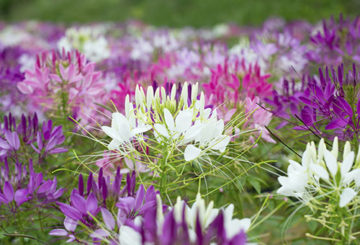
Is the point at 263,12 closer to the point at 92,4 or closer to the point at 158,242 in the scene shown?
the point at 92,4

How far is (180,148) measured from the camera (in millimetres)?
1414

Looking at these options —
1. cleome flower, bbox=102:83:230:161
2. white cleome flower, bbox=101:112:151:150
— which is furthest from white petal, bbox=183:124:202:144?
white cleome flower, bbox=101:112:151:150

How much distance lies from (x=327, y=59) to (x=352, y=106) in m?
0.92

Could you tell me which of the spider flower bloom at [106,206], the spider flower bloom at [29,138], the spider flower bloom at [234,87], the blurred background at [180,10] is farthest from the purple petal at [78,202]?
the blurred background at [180,10]

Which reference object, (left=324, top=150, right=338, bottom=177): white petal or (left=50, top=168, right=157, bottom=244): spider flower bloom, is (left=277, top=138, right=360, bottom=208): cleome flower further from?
(left=50, top=168, right=157, bottom=244): spider flower bloom

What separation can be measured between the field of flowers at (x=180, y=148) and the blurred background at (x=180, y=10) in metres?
6.61

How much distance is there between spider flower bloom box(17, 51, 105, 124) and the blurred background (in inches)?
273

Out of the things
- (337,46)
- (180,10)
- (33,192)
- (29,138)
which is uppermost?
(180,10)

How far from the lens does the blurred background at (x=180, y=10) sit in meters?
10.2

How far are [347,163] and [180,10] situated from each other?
12.8m

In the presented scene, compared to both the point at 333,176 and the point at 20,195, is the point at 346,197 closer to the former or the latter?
the point at 333,176

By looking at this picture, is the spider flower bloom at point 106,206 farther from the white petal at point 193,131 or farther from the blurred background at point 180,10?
the blurred background at point 180,10

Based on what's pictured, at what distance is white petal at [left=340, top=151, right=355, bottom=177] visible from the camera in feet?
2.90

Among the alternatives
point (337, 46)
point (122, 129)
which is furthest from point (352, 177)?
point (337, 46)
